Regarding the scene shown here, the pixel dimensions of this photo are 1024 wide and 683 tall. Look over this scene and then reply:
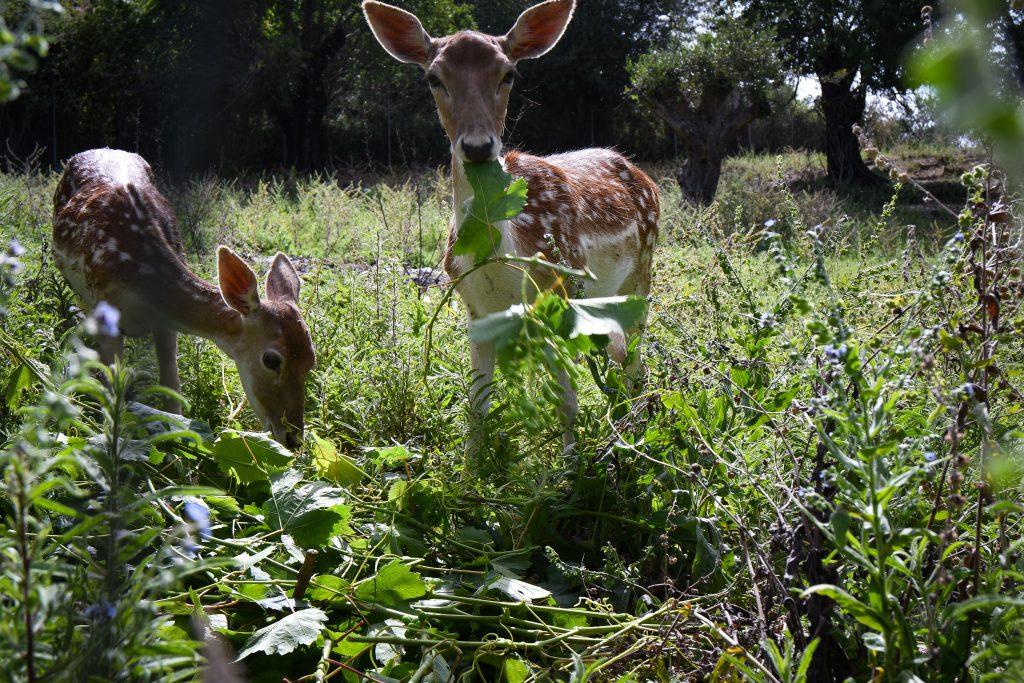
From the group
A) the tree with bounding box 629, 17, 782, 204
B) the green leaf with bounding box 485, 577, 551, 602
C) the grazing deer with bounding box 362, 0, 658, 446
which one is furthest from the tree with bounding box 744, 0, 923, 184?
the green leaf with bounding box 485, 577, 551, 602

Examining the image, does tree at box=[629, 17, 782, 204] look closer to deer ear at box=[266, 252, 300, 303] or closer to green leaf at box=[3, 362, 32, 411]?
deer ear at box=[266, 252, 300, 303]

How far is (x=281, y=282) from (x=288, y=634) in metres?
2.89

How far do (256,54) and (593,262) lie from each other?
1969 cm

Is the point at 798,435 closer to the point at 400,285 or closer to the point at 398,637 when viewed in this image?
the point at 398,637

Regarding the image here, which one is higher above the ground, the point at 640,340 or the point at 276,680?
the point at 640,340

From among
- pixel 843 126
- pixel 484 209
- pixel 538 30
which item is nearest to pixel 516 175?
pixel 538 30

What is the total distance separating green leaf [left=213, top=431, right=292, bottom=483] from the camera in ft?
8.91

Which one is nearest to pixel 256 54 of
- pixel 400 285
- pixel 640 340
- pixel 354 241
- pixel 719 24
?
pixel 719 24

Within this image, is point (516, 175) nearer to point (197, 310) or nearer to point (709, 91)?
point (197, 310)

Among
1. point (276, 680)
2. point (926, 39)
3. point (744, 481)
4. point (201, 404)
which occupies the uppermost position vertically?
point (926, 39)

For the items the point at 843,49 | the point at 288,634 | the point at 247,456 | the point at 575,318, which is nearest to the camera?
the point at 575,318

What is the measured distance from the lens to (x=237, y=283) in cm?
430

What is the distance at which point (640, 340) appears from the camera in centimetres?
301

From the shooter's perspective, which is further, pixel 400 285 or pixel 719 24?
pixel 719 24
